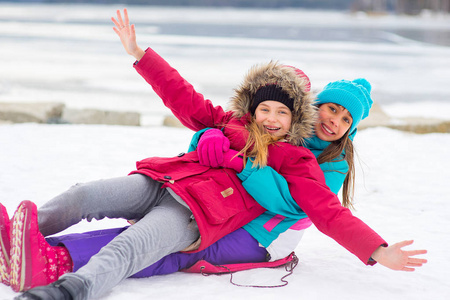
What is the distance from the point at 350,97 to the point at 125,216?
3.63ft

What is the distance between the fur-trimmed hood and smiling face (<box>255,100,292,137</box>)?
0.03 meters

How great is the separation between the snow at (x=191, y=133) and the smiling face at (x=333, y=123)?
57 cm

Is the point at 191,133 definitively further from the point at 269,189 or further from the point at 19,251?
the point at 19,251

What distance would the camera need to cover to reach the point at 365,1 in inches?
1837

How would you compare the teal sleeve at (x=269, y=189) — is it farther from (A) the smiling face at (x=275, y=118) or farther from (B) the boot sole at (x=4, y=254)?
(B) the boot sole at (x=4, y=254)

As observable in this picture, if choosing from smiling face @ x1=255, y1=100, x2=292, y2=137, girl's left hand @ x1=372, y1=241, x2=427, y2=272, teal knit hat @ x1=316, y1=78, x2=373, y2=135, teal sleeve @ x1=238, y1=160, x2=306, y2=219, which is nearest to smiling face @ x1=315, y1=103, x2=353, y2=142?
teal knit hat @ x1=316, y1=78, x2=373, y2=135

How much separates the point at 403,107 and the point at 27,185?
5763 millimetres

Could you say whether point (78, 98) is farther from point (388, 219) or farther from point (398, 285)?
point (398, 285)

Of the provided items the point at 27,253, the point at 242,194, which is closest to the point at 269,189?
the point at 242,194

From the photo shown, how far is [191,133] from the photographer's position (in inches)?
189

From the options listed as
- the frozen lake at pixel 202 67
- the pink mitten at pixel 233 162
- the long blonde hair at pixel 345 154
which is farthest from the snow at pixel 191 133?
the pink mitten at pixel 233 162

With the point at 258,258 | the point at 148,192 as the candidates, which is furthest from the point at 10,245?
the point at 258,258

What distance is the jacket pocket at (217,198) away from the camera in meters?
1.96

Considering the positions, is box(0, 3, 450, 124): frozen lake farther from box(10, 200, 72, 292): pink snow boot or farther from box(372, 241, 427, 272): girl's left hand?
box(372, 241, 427, 272): girl's left hand
